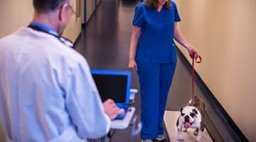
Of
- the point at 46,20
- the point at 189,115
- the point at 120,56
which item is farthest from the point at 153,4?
the point at 120,56

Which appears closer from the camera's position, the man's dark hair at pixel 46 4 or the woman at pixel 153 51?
the man's dark hair at pixel 46 4

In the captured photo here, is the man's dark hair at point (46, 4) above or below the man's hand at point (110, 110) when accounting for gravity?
above

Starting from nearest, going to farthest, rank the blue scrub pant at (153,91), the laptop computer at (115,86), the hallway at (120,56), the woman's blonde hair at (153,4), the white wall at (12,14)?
the laptop computer at (115,86) → the white wall at (12,14) → the woman's blonde hair at (153,4) → the blue scrub pant at (153,91) → the hallway at (120,56)

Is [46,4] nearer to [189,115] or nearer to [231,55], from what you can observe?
[189,115]

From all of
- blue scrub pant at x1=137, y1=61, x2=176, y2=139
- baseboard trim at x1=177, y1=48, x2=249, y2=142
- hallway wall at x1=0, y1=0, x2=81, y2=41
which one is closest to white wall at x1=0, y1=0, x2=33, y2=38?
hallway wall at x1=0, y1=0, x2=81, y2=41

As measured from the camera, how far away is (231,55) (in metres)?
3.89

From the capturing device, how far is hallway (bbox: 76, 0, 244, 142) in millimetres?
3791

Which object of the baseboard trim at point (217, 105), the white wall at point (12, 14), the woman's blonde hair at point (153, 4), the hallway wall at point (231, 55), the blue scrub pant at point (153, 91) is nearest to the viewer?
the white wall at point (12, 14)

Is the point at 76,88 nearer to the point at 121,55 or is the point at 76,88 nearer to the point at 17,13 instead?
the point at 17,13

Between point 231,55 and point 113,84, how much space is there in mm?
2100

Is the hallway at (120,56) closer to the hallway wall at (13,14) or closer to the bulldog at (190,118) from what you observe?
the bulldog at (190,118)

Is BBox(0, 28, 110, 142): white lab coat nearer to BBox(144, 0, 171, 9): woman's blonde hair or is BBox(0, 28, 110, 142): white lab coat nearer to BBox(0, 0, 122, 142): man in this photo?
BBox(0, 0, 122, 142): man

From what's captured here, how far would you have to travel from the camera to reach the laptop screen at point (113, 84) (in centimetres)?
205

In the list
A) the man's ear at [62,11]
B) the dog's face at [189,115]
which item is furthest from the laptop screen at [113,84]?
the dog's face at [189,115]
